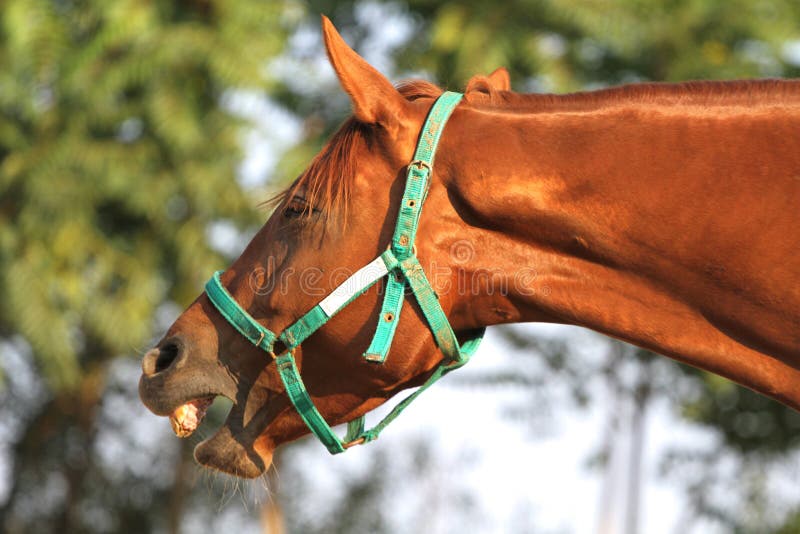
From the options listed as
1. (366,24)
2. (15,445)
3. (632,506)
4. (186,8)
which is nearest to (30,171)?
(186,8)

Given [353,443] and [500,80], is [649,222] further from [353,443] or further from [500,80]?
[353,443]

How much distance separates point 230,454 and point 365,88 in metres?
1.21

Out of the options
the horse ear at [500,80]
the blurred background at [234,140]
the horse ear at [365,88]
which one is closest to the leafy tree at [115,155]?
the blurred background at [234,140]

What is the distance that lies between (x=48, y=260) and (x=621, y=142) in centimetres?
795

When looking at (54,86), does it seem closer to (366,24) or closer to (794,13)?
(366,24)

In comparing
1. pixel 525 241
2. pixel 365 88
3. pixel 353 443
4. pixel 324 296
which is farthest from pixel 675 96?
pixel 353 443

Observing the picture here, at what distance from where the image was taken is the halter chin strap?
3.11 meters

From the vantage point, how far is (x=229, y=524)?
12727 millimetres

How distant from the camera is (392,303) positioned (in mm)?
3143

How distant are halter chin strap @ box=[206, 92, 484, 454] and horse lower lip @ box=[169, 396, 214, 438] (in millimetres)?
303

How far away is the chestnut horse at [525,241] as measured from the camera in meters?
2.94

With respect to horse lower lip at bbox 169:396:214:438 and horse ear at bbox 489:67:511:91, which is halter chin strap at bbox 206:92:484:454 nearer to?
horse lower lip at bbox 169:396:214:438

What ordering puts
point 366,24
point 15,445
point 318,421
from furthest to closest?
point 15,445 < point 366,24 < point 318,421

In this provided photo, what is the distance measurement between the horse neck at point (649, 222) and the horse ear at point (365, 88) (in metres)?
0.19
